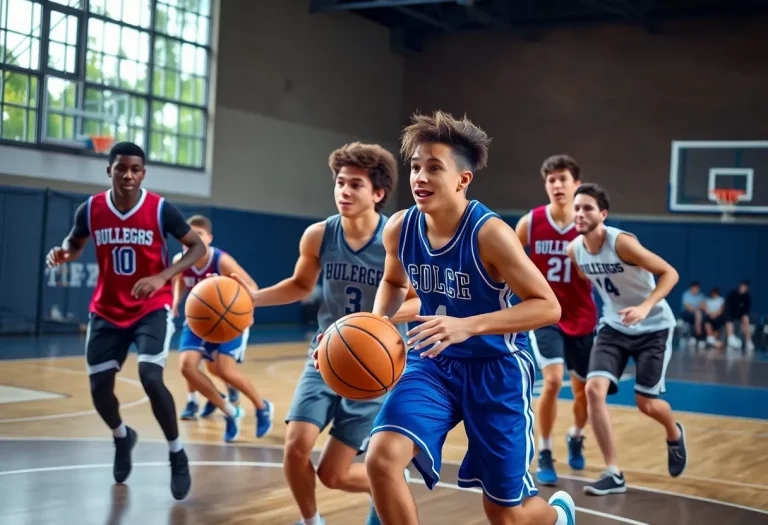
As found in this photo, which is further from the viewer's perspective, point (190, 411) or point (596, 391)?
point (190, 411)

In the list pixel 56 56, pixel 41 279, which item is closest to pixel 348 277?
pixel 41 279

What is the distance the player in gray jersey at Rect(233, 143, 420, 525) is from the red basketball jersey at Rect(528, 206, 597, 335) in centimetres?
208

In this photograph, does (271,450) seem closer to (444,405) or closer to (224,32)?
(444,405)

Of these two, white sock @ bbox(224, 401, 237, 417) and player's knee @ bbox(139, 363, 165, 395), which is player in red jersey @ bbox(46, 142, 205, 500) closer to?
player's knee @ bbox(139, 363, 165, 395)

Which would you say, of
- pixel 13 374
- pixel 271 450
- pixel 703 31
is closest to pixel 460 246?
pixel 271 450

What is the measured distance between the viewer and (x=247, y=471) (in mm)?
6234

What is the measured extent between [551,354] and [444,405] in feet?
10.3

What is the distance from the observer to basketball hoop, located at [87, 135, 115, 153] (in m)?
16.6

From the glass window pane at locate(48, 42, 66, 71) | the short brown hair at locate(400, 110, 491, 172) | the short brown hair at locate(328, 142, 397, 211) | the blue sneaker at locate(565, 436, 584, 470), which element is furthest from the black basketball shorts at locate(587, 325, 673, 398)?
the glass window pane at locate(48, 42, 66, 71)

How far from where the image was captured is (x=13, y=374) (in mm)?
10664

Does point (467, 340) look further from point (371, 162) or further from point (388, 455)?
point (371, 162)

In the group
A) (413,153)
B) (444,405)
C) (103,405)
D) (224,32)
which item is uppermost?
(224,32)

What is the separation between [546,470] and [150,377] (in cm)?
268

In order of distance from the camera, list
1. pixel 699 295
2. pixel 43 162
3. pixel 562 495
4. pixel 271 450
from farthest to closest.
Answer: pixel 699 295 < pixel 43 162 < pixel 271 450 < pixel 562 495
